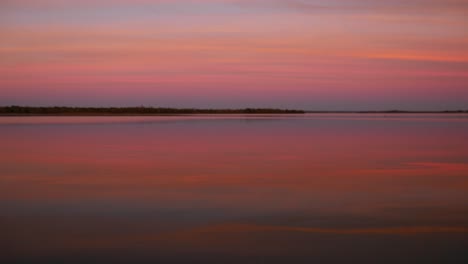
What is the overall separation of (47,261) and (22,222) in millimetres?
1290

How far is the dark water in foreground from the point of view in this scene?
13.8 feet

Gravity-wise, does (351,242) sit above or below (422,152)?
below

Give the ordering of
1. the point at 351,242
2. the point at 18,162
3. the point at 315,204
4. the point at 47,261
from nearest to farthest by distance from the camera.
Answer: the point at 47,261
the point at 351,242
the point at 315,204
the point at 18,162

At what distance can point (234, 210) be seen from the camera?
18.6 feet

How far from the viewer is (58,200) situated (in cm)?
621

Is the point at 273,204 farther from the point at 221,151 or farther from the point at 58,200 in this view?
the point at 221,151

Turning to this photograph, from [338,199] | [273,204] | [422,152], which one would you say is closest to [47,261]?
[273,204]

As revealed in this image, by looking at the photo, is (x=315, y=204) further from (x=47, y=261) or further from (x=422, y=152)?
(x=422, y=152)

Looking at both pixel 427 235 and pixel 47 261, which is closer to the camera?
pixel 47 261

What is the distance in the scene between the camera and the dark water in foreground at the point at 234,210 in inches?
165

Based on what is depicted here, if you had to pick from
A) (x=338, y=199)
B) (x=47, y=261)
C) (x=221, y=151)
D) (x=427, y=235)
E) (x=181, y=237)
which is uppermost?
(x=221, y=151)

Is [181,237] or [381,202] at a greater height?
[381,202]

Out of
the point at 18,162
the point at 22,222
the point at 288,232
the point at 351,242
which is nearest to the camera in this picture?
the point at 351,242

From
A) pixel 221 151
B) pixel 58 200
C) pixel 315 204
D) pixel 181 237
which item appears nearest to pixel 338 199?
pixel 315 204
